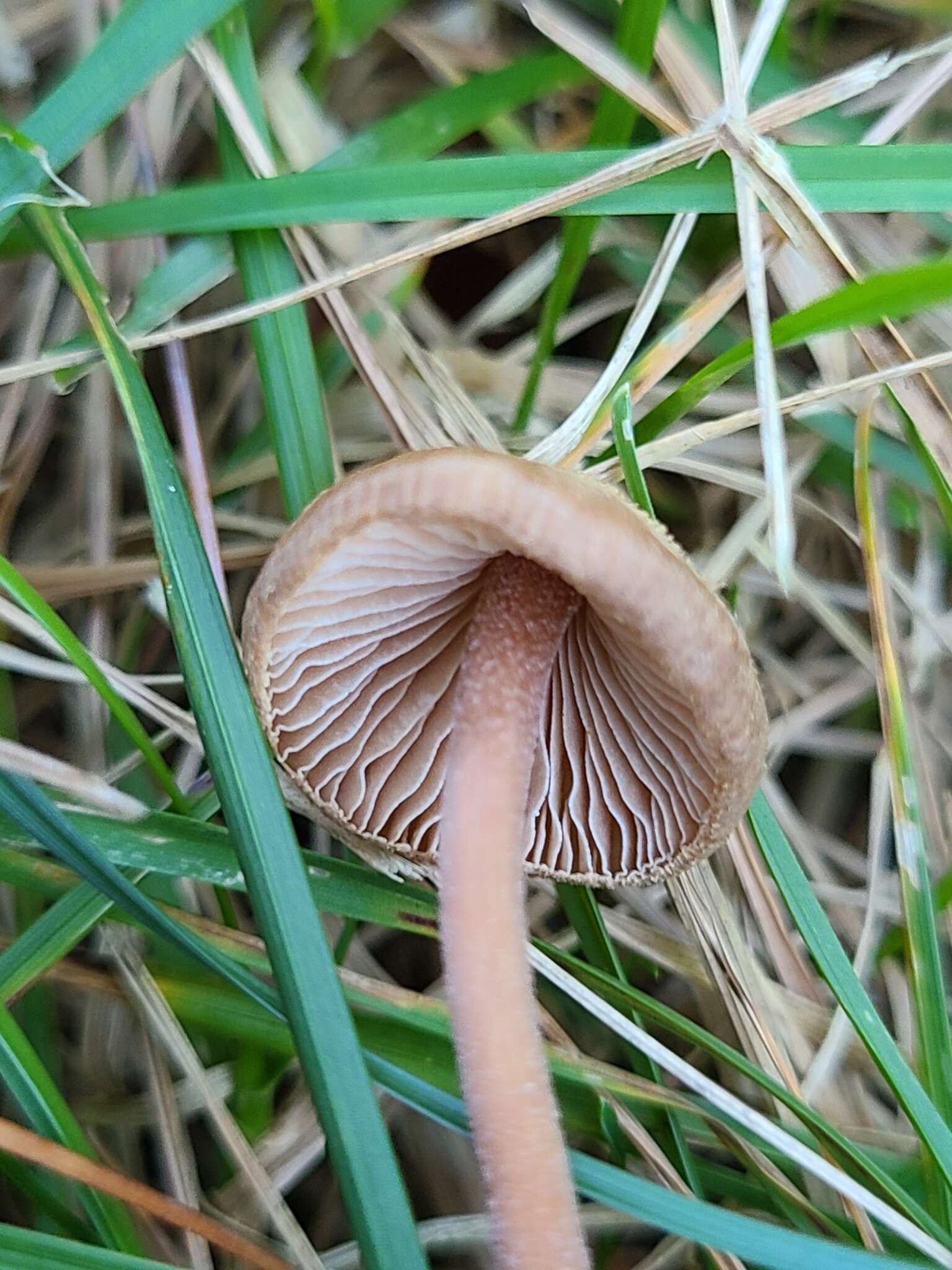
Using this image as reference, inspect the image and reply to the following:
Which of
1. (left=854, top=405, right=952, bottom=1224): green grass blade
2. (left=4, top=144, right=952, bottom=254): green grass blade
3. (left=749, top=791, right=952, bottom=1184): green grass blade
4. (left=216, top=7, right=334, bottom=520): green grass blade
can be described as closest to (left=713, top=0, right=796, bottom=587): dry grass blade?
(left=4, top=144, right=952, bottom=254): green grass blade

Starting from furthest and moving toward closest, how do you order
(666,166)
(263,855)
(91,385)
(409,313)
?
(409,313) < (91,385) < (666,166) < (263,855)

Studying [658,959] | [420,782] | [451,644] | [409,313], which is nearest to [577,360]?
[409,313]

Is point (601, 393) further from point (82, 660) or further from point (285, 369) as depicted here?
point (82, 660)

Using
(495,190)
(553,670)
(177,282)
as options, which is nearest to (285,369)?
(177,282)

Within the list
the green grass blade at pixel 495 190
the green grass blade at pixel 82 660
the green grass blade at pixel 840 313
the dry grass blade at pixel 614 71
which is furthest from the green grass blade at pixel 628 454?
the green grass blade at pixel 82 660

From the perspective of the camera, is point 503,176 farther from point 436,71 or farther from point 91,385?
point 91,385

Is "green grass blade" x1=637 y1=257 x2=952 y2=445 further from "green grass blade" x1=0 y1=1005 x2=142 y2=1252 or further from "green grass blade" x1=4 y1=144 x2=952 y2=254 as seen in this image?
"green grass blade" x1=0 y1=1005 x2=142 y2=1252

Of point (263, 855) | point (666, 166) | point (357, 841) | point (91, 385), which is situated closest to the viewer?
point (263, 855)
